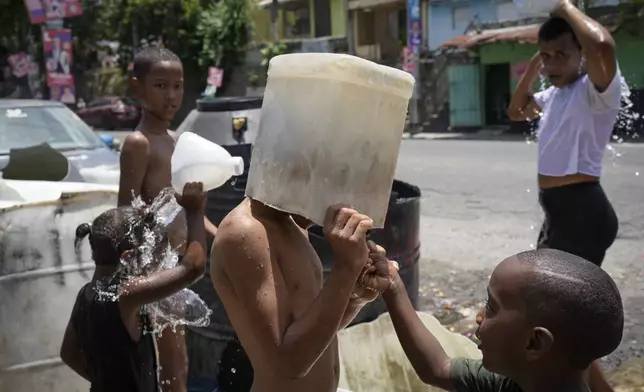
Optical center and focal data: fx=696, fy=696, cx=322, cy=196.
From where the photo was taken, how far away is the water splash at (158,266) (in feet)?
7.59

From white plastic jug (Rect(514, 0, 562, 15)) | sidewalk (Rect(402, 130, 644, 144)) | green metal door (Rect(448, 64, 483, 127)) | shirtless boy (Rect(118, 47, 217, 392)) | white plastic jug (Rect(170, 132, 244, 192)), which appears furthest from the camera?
green metal door (Rect(448, 64, 483, 127))

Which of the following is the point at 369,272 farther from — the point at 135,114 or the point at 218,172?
the point at 135,114

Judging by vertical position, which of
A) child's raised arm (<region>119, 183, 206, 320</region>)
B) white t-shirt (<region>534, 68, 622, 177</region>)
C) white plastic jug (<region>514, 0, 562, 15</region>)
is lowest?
child's raised arm (<region>119, 183, 206, 320</region>)

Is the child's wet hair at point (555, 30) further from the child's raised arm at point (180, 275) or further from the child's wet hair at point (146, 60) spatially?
the child's raised arm at point (180, 275)

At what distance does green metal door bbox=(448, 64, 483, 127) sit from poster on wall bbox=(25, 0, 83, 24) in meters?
11.0

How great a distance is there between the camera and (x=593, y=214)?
298 centimetres

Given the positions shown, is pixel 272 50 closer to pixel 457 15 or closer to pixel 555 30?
pixel 457 15

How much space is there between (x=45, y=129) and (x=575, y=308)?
574cm

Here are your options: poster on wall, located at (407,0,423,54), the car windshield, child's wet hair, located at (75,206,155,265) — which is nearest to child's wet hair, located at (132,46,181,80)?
child's wet hair, located at (75,206,155,265)

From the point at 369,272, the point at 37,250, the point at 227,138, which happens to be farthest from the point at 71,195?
the point at 369,272

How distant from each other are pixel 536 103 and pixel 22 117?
4.58 m

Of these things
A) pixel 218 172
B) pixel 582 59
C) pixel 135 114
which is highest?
pixel 582 59

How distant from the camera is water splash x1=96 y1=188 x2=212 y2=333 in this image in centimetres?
231

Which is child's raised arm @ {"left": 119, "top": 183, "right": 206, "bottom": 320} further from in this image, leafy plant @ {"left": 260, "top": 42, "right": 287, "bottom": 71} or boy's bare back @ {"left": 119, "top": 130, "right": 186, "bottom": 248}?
leafy plant @ {"left": 260, "top": 42, "right": 287, "bottom": 71}
